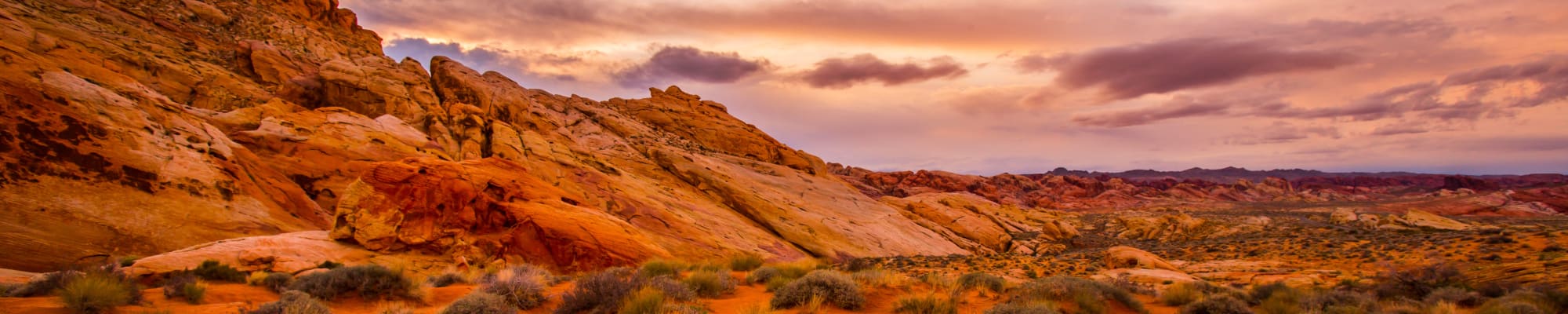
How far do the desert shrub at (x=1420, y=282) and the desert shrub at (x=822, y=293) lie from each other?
979cm

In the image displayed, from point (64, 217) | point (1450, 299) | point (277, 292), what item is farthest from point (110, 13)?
point (1450, 299)

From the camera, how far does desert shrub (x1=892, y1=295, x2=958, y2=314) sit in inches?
325

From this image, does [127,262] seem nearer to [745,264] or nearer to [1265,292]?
[745,264]

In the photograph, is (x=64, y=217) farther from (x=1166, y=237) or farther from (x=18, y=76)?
(x=1166, y=237)

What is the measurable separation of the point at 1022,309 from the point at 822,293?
115 inches

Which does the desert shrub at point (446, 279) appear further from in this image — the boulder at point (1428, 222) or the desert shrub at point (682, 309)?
the boulder at point (1428, 222)

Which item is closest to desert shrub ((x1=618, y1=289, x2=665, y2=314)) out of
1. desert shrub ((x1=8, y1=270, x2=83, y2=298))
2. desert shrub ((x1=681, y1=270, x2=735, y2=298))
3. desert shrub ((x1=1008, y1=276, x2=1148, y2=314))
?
desert shrub ((x1=681, y1=270, x2=735, y2=298))

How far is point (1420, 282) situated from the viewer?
10.3 metres

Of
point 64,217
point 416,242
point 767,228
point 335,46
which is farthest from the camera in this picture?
point 335,46

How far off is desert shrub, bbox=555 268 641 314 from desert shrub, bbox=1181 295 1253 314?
8692 mm

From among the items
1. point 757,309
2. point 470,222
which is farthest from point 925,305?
point 470,222

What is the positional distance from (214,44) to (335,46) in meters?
9.75

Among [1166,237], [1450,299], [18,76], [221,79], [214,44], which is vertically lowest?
[1166,237]

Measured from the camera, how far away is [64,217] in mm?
12398
